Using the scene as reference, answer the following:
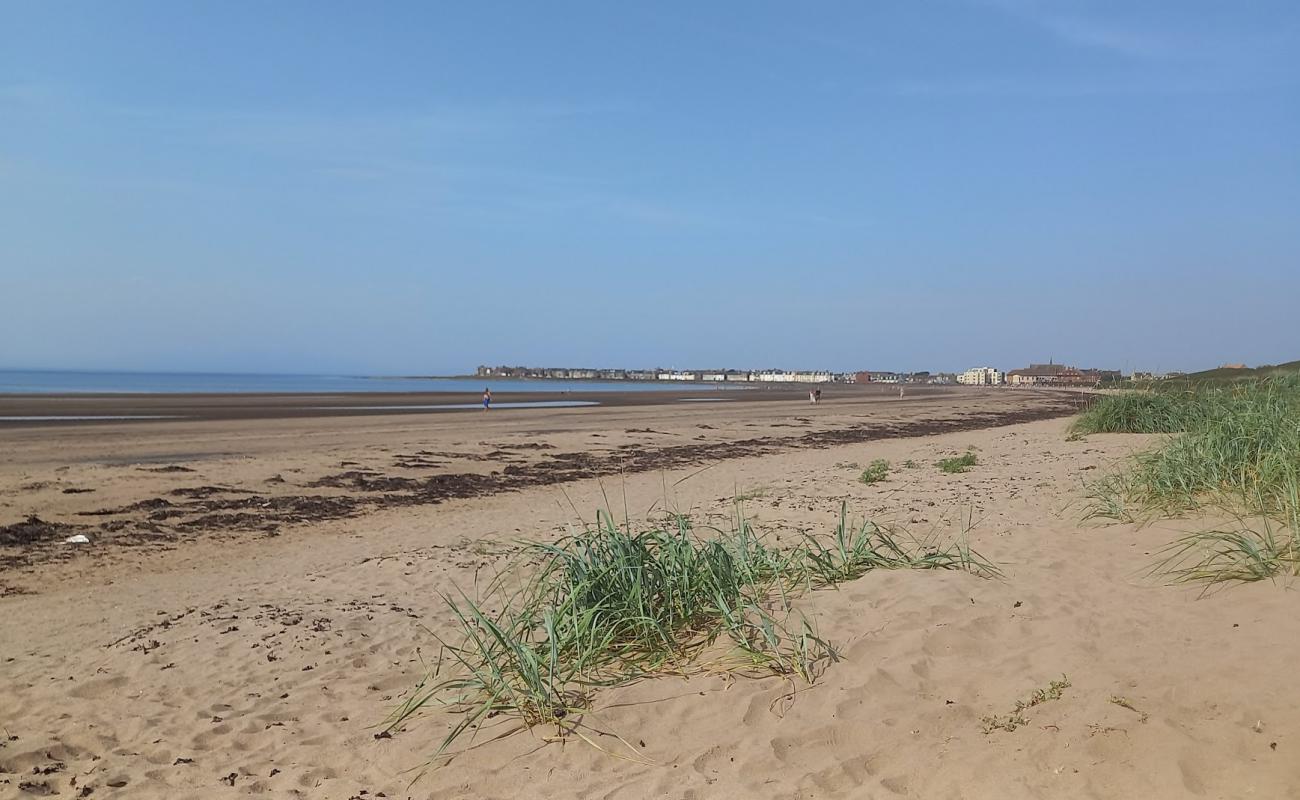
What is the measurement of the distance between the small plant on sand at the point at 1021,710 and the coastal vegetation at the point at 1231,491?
6.00 ft

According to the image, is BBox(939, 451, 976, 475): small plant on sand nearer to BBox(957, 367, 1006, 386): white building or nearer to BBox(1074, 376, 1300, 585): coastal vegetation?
BBox(1074, 376, 1300, 585): coastal vegetation

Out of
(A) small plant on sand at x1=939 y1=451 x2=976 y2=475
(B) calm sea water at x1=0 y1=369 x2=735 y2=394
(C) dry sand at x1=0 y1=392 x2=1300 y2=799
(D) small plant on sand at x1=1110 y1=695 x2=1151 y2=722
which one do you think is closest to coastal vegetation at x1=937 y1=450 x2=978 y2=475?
(A) small plant on sand at x1=939 y1=451 x2=976 y2=475

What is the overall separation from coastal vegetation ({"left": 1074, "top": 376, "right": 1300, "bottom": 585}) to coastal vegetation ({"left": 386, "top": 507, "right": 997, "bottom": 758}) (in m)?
1.35

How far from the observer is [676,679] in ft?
14.7

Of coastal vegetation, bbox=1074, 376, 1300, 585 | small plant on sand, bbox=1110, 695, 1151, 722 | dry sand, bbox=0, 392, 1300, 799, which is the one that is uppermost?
coastal vegetation, bbox=1074, 376, 1300, 585

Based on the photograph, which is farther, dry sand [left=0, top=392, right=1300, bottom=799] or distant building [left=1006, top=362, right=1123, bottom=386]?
distant building [left=1006, top=362, right=1123, bottom=386]

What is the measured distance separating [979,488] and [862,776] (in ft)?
26.7

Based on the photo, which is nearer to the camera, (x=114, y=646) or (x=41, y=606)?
(x=114, y=646)

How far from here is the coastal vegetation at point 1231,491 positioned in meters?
4.93

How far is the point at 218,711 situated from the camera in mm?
4695

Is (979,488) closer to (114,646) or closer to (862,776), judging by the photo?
(862,776)

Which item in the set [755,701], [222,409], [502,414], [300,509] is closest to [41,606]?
[300,509]

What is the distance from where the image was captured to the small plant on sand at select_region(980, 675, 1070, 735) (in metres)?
3.47

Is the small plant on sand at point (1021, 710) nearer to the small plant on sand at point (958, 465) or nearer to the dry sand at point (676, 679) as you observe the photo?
the dry sand at point (676, 679)
